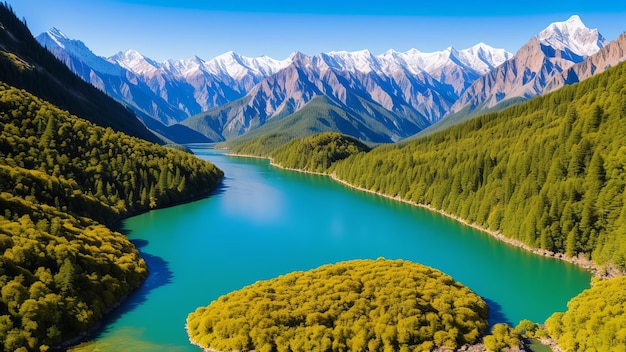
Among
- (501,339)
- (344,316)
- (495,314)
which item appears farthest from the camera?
(495,314)

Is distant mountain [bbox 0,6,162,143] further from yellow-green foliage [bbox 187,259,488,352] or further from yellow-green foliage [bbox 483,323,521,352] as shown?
yellow-green foliage [bbox 483,323,521,352]

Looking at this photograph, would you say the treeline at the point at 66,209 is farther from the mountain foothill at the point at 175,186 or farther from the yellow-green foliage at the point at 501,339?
the yellow-green foliage at the point at 501,339

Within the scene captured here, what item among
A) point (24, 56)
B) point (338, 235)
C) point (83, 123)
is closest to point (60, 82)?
point (24, 56)

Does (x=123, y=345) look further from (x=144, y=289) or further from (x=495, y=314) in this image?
(x=495, y=314)

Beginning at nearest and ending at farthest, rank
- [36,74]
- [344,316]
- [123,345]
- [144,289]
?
1. [123,345]
2. [344,316]
3. [144,289]
4. [36,74]

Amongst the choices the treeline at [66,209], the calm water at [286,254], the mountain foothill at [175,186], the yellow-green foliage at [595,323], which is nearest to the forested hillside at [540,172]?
the mountain foothill at [175,186]

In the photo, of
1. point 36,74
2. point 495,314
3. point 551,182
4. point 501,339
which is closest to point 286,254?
point 495,314

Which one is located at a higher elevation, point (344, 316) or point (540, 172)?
point (540, 172)
